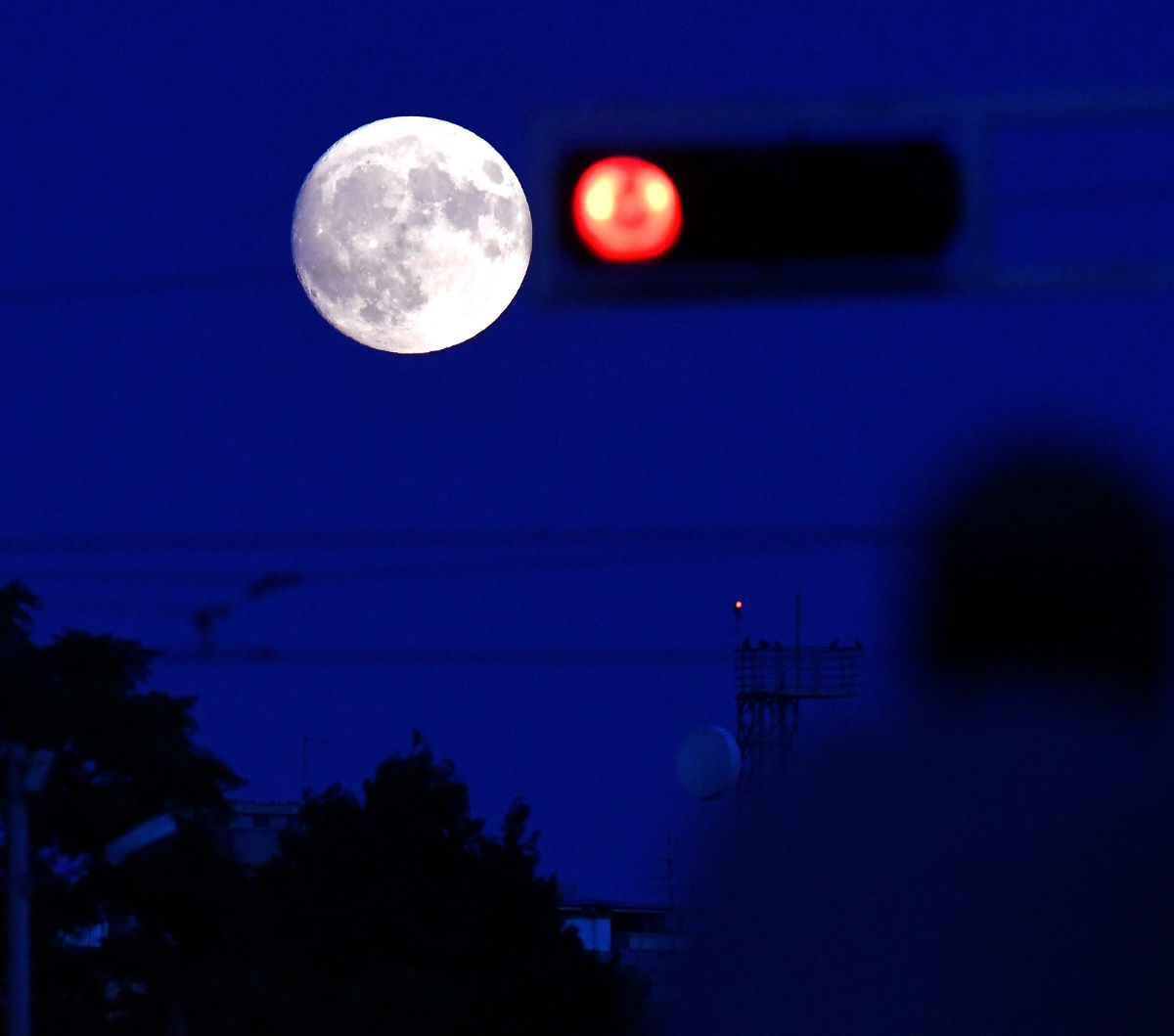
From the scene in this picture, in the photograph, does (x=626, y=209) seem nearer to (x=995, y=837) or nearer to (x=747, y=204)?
(x=747, y=204)

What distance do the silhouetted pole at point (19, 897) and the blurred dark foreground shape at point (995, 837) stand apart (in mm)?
19537

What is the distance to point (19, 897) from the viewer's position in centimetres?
2134

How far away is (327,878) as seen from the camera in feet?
137

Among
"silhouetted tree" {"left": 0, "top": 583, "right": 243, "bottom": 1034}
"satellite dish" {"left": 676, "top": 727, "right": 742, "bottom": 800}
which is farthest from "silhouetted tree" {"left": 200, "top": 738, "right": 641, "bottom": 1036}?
"satellite dish" {"left": 676, "top": 727, "right": 742, "bottom": 800}

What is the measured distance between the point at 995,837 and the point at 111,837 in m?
35.8

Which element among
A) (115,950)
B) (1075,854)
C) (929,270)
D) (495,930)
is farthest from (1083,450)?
(495,930)

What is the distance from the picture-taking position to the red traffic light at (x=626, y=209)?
5.96m

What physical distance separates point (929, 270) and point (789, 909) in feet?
13.5

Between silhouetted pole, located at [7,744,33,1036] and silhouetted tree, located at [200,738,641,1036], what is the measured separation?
14839 millimetres

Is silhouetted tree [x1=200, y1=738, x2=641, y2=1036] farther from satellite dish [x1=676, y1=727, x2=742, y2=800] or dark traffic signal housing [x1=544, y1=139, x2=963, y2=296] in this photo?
dark traffic signal housing [x1=544, y1=139, x2=963, y2=296]

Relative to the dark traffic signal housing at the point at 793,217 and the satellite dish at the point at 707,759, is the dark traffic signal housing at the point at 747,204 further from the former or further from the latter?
the satellite dish at the point at 707,759

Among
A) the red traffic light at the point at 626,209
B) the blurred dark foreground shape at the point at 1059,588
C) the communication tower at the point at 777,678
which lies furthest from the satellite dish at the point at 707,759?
the blurred dark foreground shape at the point at 1059,588

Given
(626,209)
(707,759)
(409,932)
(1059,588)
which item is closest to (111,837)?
(409,932)

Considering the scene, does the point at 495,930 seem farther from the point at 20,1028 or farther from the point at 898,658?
the point at 898,658
